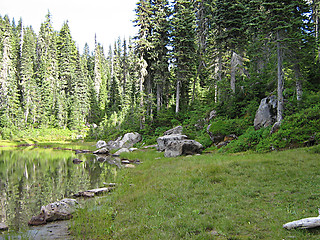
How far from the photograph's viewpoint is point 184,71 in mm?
34625

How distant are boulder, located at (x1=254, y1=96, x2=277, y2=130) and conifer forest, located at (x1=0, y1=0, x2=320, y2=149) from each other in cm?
87

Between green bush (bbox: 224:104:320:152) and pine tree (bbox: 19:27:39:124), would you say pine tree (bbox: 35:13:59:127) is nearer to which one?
pine tree (bbox: 19:27:39:124)

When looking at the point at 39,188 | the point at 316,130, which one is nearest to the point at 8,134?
the point at 39,188

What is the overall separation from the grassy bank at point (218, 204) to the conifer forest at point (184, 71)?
857 cm

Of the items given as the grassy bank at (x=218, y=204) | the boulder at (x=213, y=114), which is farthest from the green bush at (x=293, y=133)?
the boulder at (x=213, y=114)

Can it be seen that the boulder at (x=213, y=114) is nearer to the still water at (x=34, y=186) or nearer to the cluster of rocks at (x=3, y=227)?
the still water at (x=34, y=186)

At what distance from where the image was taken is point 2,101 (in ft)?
188

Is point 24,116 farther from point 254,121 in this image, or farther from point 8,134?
point 254,121

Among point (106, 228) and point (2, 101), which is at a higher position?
point (2, 101)

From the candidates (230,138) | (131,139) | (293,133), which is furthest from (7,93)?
(293,133)

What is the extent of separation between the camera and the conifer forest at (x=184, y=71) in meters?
18.5

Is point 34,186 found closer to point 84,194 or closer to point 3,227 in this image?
point 84,194

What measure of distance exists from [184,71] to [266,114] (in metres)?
17.4

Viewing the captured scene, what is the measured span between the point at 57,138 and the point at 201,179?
186 feet
